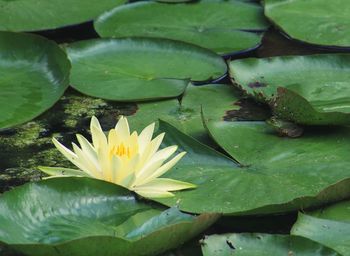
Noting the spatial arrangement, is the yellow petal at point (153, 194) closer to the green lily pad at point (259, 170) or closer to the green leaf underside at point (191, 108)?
the green lily pad at point (259, 170)

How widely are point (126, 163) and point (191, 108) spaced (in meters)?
0.62

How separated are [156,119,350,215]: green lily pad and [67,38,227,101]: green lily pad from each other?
361 mm

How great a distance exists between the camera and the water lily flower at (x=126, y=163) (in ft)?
Result: 6.11

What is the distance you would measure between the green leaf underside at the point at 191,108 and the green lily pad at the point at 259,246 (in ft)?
2.00

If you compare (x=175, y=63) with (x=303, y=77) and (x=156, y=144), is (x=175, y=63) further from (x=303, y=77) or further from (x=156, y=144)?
(x=156, y=144)

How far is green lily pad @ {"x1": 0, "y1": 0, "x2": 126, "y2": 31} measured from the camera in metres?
2.96

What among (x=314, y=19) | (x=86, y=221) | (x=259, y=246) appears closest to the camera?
(x=259, y=246)

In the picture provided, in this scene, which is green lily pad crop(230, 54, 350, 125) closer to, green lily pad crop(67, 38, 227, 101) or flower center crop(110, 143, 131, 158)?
green lily pad crop(67, 38, 227, 101)

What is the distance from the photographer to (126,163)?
73.2 inches

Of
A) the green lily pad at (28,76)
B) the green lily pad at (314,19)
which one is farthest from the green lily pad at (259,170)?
the green lily pad at (314,19)

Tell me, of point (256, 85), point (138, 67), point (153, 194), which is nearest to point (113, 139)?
point (153, 194)

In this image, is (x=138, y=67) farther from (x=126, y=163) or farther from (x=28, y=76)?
(x=126, y=163)

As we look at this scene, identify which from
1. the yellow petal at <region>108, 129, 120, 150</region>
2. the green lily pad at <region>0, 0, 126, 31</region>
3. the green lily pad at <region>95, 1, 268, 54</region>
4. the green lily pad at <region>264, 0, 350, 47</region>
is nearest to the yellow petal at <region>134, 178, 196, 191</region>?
the yellow petal at <region>108, 129, 120, 150</region>

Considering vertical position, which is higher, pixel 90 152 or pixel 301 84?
pixel 90 152
